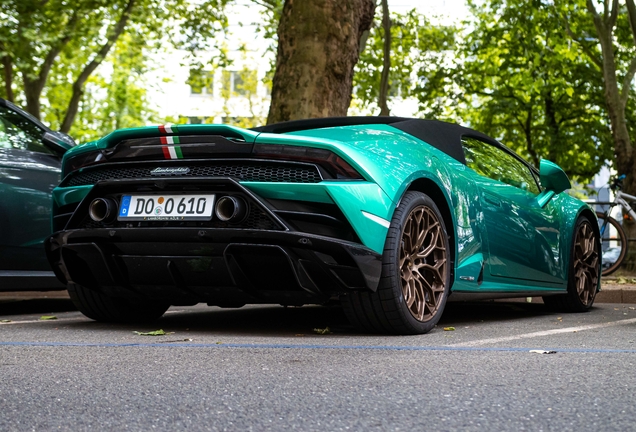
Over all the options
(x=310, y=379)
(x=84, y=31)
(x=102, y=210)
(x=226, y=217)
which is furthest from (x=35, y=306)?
(x=84, y=31)

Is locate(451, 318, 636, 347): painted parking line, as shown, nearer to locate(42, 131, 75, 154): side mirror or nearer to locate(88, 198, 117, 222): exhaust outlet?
locate(88, 198, 117, 222): exhaust outlet

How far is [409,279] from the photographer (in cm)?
482

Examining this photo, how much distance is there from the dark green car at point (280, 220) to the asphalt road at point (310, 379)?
238 mm

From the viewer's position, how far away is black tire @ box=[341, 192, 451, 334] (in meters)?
4.61

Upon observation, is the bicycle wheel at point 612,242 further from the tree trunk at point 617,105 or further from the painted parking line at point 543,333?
the painted parking line at point 543,333

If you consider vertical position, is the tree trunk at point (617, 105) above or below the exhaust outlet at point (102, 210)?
above

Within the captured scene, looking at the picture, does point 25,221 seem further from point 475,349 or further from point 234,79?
point 234,79

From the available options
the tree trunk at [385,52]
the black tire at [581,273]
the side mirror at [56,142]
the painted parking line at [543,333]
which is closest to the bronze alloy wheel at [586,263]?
the black tire at [581,273]

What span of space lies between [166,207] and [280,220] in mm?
615

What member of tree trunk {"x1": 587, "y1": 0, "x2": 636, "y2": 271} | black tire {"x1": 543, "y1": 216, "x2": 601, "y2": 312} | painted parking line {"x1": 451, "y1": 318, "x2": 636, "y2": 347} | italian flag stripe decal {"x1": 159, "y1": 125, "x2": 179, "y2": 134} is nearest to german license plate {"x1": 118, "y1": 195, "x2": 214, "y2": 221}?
italian flag stripe decal {"x1": 159, "y1": 125, "x2": 179, "y2": 134}

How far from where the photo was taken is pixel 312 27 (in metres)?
9.89

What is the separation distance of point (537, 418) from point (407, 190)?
90.1 inches

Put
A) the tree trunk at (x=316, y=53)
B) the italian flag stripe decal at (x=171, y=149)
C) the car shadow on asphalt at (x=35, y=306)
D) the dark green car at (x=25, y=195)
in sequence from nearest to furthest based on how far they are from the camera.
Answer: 1. the italian flag stripe decal at (x=171, y=149)
2. the dark green car at (x=25, y=195)
3. the car shadow on asphalt at (x=35, y=306)
4. the tree trunk at (x=316, y=53)

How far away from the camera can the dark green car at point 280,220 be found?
445 cm
